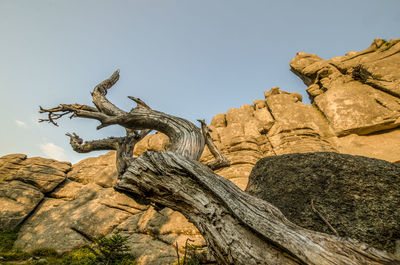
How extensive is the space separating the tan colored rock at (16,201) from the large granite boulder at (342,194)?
1849cm

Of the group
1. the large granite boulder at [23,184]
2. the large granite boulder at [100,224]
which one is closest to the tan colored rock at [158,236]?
the large granite boulder at [100,224]

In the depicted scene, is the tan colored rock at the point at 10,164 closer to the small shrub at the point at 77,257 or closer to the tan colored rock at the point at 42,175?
the tan colored rock at the point at 42,175

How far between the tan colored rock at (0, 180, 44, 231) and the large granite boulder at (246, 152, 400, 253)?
1849 cm

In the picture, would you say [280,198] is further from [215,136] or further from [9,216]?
[9,216]

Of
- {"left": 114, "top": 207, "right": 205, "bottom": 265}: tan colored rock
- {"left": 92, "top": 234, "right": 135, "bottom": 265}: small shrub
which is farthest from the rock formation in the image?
{"left": 92, "top": 234, "right": 135, "bottom": 265}: small shrub

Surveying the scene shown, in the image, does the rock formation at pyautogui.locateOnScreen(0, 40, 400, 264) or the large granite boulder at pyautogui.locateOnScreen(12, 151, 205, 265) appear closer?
the large granite boulder at pyautogui.locateOnScreen(12, 151, 205, 265)

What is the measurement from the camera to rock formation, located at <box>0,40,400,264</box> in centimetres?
1102

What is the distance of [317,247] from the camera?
1821mm

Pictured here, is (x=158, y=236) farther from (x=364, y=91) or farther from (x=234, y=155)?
(x=364, y=91)

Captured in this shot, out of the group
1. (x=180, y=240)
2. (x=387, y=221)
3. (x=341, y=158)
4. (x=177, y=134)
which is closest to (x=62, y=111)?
(x=177, y=134)

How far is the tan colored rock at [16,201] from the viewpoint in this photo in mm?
13073

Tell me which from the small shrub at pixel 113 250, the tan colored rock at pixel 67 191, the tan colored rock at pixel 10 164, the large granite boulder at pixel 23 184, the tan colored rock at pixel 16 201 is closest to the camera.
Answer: the small shrub at pixel 113 250

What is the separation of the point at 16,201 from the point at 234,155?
63.5ft

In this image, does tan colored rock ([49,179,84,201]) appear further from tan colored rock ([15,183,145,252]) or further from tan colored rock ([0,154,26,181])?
tan colored rock ([0,154,26,181])
